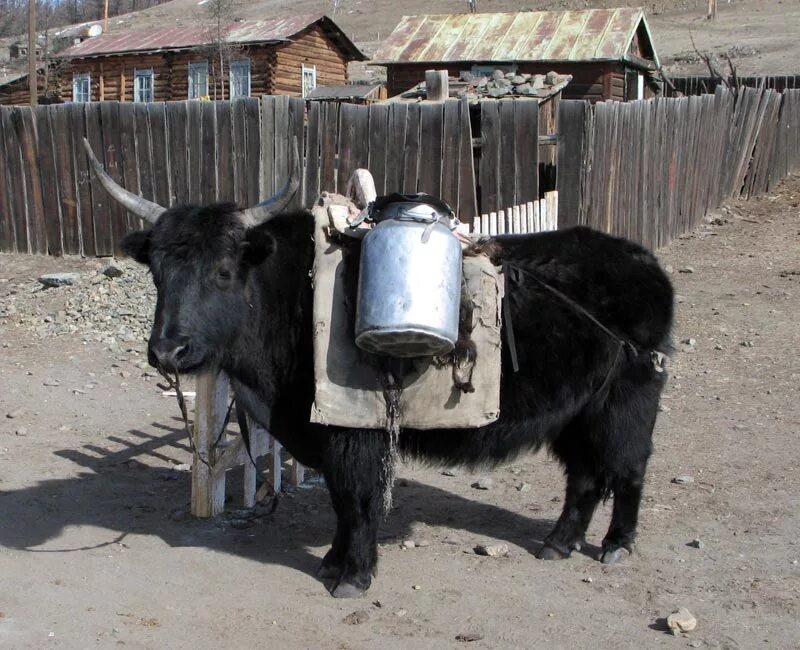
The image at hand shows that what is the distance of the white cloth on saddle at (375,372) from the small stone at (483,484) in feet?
5.89

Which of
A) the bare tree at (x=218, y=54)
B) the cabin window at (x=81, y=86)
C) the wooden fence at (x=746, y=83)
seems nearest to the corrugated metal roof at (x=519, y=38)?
the wooden fence at (x=746, y=83)

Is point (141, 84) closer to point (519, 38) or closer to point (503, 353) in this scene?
point (519, 38)

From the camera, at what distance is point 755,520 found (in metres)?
5.66

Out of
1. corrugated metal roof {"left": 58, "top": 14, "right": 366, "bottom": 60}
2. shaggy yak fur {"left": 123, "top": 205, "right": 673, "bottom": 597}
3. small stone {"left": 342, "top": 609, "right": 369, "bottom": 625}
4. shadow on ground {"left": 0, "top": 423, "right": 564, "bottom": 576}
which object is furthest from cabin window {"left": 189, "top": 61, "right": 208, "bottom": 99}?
small stone {"left": 342, "top": 609, "right": 369, "bottom": 625}

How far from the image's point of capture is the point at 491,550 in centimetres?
529

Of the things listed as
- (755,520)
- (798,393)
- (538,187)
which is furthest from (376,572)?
(538,187)

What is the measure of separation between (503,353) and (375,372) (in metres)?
0.67

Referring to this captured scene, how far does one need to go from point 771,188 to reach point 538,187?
31.6 ft

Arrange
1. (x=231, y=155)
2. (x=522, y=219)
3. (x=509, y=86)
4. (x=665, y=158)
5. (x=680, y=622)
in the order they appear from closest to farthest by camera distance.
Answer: (x=680, y=622) → (x=522, y=219) → (x=231, y=155) → (x=665, y=158) → (x=509, y=86)

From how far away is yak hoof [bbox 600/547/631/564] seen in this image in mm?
5211

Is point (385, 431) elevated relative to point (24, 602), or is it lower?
elevated

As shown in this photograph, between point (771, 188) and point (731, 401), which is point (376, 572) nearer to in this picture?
point (731, 401)

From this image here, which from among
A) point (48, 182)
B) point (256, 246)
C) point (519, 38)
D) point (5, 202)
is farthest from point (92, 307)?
point (519, 38)

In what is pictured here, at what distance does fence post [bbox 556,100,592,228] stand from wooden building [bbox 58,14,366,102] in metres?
21.7
